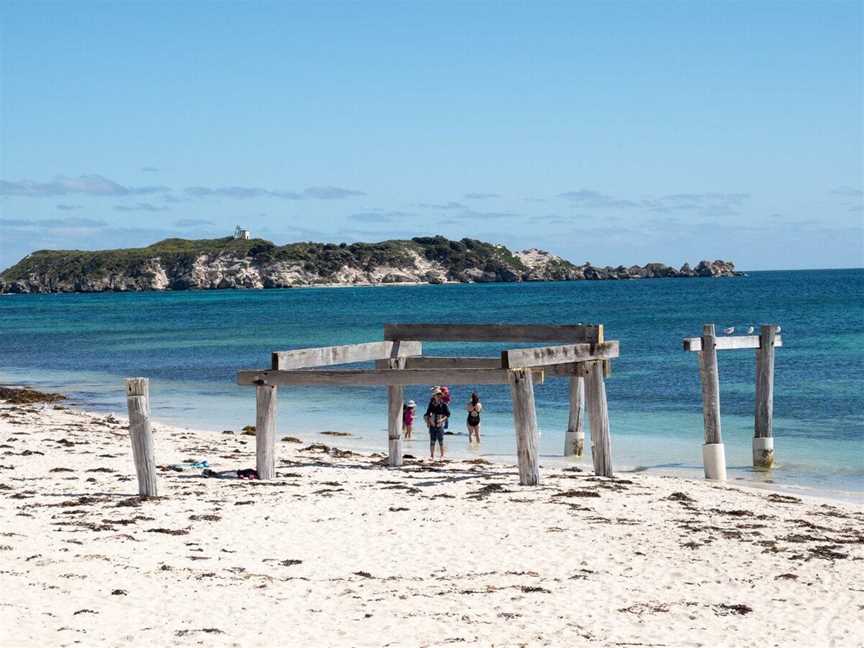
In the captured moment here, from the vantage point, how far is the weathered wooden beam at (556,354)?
49.5 feet

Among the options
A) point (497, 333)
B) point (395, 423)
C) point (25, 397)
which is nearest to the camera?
point (497, 333)

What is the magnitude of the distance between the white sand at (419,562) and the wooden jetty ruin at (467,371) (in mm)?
636

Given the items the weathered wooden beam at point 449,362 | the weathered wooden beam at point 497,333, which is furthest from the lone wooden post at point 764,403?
the weathered wooden beam at point 449,362

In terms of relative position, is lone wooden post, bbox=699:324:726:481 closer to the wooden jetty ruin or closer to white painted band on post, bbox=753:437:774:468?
white painted band on post, bbox=753:437:774:468

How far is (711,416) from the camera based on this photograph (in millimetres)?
19219

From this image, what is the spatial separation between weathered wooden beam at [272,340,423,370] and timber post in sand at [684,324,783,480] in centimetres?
460

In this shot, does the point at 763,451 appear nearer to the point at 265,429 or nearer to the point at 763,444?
the point at 763,444

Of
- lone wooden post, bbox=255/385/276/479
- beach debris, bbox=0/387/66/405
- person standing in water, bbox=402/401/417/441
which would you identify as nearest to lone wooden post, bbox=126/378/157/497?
lone wooden post, bbox=255/385/276/479

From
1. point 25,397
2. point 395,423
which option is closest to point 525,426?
point 395,423

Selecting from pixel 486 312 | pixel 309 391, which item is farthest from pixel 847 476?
pixel 486 312

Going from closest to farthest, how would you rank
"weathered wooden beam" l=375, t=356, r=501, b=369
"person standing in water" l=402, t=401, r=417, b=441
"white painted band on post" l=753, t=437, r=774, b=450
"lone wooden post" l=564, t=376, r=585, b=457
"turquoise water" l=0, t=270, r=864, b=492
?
"weathered wooden beam" l=375, t=356, r=501, b=369, "white painted band on post" l=753, t=437, r=774, b=450, "lone wooden post" l=564, t=376, r=585, b=457, "person standing in water" l=402, t=401, r=417, b=441, "turquoise water" l=0, t=270, r=864, b=492

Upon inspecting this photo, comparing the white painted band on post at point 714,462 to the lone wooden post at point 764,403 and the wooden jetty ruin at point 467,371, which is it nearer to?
the lone wooden post at point 764,403

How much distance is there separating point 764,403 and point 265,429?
9683mm

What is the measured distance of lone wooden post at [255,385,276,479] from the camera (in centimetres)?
1571
